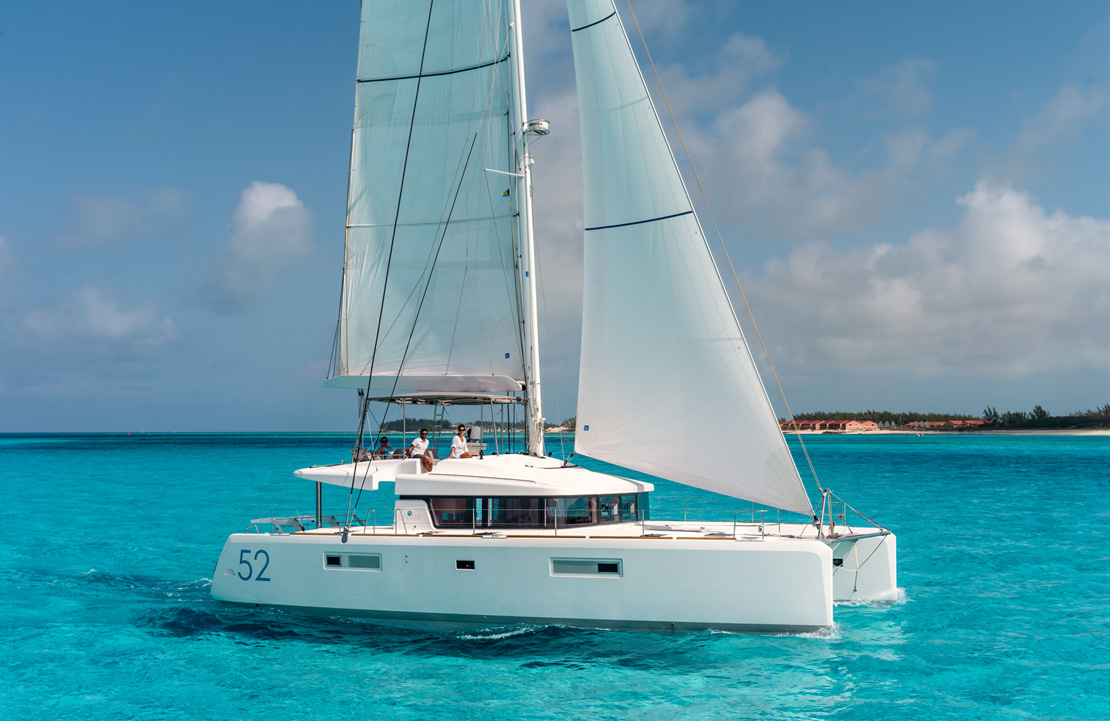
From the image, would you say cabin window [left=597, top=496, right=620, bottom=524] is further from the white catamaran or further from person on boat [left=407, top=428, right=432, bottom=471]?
person on boat [left=407, top=428, right=432, bottom=471]

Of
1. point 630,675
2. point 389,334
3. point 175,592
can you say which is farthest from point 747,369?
point 175,592

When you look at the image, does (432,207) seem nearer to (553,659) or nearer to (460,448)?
(460,448)

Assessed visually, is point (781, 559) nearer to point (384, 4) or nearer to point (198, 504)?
point (384, 4)

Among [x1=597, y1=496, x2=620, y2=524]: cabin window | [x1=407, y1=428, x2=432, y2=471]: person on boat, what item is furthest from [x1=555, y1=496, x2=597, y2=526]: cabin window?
[x1=407, y1=428, x2=432, y2=471]: person on boat

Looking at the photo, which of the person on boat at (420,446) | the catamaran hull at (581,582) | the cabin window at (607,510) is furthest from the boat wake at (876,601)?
the person on boat at (420,446)

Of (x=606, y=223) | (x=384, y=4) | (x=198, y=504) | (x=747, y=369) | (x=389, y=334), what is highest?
(x=384, y=4)

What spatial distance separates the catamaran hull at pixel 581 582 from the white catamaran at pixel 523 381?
0.09ft

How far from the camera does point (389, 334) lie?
13578 mm

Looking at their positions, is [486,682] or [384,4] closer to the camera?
[486,682]

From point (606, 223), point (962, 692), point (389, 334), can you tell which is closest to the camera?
point (962, 692)

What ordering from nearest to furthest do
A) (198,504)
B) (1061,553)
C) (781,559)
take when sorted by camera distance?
1. (781,559)
2. (1061,553)
3. (198,504)

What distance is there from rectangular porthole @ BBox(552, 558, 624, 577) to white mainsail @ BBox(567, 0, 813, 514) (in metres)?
1.74

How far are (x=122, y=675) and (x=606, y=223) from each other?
8779mm

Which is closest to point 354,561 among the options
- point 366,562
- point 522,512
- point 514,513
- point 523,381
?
point 366,562
